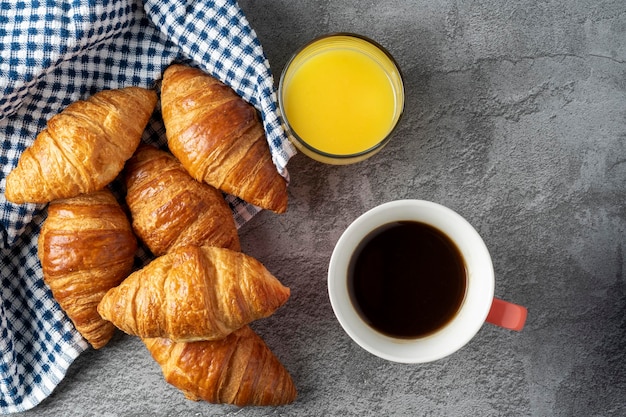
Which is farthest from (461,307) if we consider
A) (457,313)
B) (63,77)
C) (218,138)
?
(63,77)

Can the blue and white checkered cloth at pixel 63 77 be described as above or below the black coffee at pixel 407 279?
above

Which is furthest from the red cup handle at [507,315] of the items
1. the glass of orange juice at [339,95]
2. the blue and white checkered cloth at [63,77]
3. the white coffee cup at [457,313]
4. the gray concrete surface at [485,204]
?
the blue and white checkered cloth at [63,77]

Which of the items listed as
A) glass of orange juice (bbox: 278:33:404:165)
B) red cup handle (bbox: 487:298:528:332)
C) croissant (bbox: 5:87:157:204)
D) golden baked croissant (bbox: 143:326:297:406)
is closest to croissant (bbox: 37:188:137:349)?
croissant (bbox: 5:87:157:204)

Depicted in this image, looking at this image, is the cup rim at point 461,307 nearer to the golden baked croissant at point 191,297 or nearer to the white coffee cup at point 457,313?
the white coffee cup at point 457,313

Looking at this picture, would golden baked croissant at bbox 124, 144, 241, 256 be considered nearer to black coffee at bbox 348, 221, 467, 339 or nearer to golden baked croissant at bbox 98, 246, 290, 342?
golden baked croissant at bbox 98, 246, 290, 342

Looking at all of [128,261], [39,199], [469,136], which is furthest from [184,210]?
[469,136]

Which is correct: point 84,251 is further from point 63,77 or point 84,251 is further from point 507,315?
point 507,315
